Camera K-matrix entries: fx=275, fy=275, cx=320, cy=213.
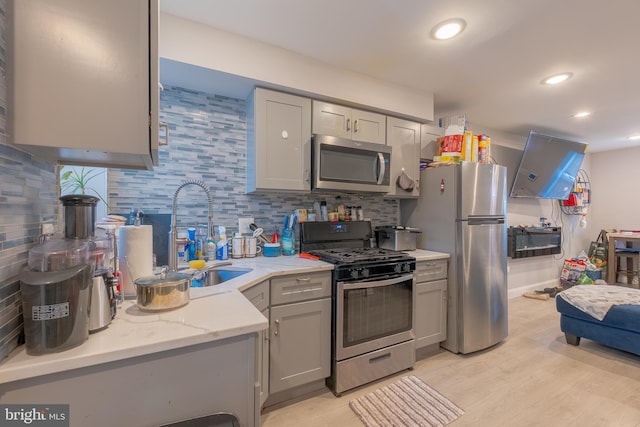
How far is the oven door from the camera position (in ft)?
6.09

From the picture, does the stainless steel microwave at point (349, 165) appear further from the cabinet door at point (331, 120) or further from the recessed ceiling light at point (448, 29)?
the recessed ceiling light at point (448, 29)

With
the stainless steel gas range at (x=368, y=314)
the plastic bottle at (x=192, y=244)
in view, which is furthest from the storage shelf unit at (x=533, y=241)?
the plastic bottle at (x=192, y=244)

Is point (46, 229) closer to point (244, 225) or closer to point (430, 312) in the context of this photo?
point (244, 225)

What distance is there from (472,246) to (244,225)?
1971mm

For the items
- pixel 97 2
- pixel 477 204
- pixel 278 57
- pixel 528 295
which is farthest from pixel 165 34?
pixel 528 295

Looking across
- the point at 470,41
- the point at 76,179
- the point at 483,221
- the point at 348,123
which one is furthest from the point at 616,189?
the point at 76,179

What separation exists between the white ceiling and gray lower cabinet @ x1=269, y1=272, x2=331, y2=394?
1.61 meters

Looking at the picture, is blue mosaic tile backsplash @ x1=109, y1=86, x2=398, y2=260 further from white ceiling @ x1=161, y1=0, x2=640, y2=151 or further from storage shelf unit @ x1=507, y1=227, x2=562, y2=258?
storage shelf unit @ x1=507, y1=227, x2=562, y2=258

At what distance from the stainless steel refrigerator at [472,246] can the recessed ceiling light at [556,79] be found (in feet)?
2.78

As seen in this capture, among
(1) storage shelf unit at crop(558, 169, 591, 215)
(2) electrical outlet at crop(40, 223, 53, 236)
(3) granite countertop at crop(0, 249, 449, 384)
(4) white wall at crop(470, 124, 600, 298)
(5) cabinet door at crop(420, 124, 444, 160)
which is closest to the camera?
(3) granite countertop at crop(0, 249, 449, 384)

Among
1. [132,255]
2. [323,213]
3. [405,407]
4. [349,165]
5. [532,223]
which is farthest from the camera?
[532,223]

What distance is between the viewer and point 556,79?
2426mm

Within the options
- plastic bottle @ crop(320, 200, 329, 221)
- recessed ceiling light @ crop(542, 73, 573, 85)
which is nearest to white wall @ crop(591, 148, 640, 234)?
recessed ceiling light @ crop(542, 73, 573, 85)

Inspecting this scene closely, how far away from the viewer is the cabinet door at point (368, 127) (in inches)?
93.0
